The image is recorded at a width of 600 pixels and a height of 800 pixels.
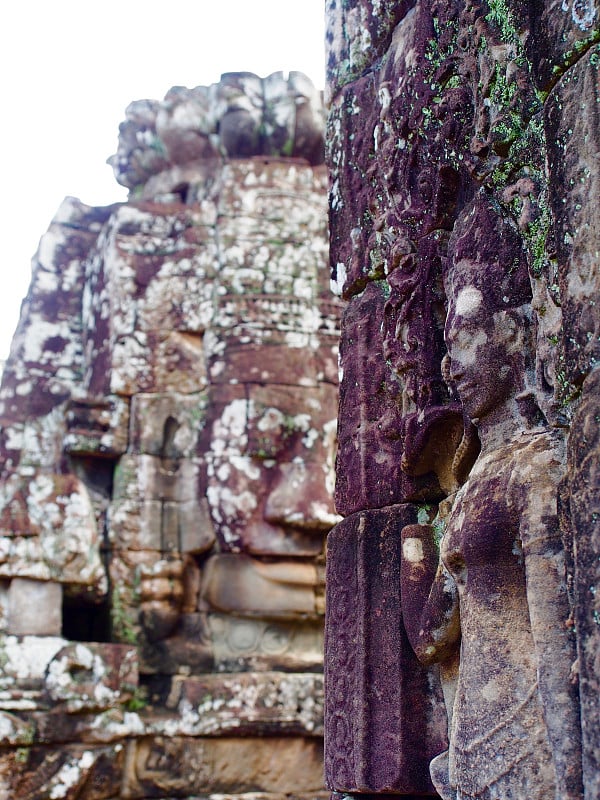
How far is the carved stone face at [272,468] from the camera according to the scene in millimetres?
7117

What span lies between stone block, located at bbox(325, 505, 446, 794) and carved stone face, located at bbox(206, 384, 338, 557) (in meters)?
3.88

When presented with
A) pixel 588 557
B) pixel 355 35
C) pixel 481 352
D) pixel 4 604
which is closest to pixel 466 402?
pixel 481 352

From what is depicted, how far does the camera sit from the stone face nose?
7.07 meters

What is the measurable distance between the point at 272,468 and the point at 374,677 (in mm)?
4406

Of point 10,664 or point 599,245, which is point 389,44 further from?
point 10,664

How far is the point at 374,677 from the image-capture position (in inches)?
115

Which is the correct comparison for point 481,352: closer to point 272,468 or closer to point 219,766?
point 272,468

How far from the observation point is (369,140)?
11.6 feet

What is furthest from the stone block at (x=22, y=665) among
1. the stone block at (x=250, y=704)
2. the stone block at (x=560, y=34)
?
the stone block at (x=560, y=34)

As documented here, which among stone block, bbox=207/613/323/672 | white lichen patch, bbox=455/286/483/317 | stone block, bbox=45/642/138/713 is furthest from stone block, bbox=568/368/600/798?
stone block, bbox=207/613/323/672

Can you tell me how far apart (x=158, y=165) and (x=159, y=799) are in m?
4.82

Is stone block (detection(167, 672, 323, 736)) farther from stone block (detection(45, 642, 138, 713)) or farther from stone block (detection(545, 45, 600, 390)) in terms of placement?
stone block (detection(545, 45, 600, 390))

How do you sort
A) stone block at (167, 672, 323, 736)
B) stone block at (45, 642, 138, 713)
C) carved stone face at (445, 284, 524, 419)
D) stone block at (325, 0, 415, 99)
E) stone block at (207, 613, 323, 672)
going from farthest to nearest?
stone block at (207, 613, 323, 672)
stone block at (167, 672, 323, 736)
stone block at (45, 642, 138, 713)
stone block at (325, 0, 415, 99)
carved stone face at (445, 284, 524, 419)

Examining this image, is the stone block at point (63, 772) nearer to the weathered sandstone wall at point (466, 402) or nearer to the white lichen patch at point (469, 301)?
the weathered sandstone wall at point (466, 402)
